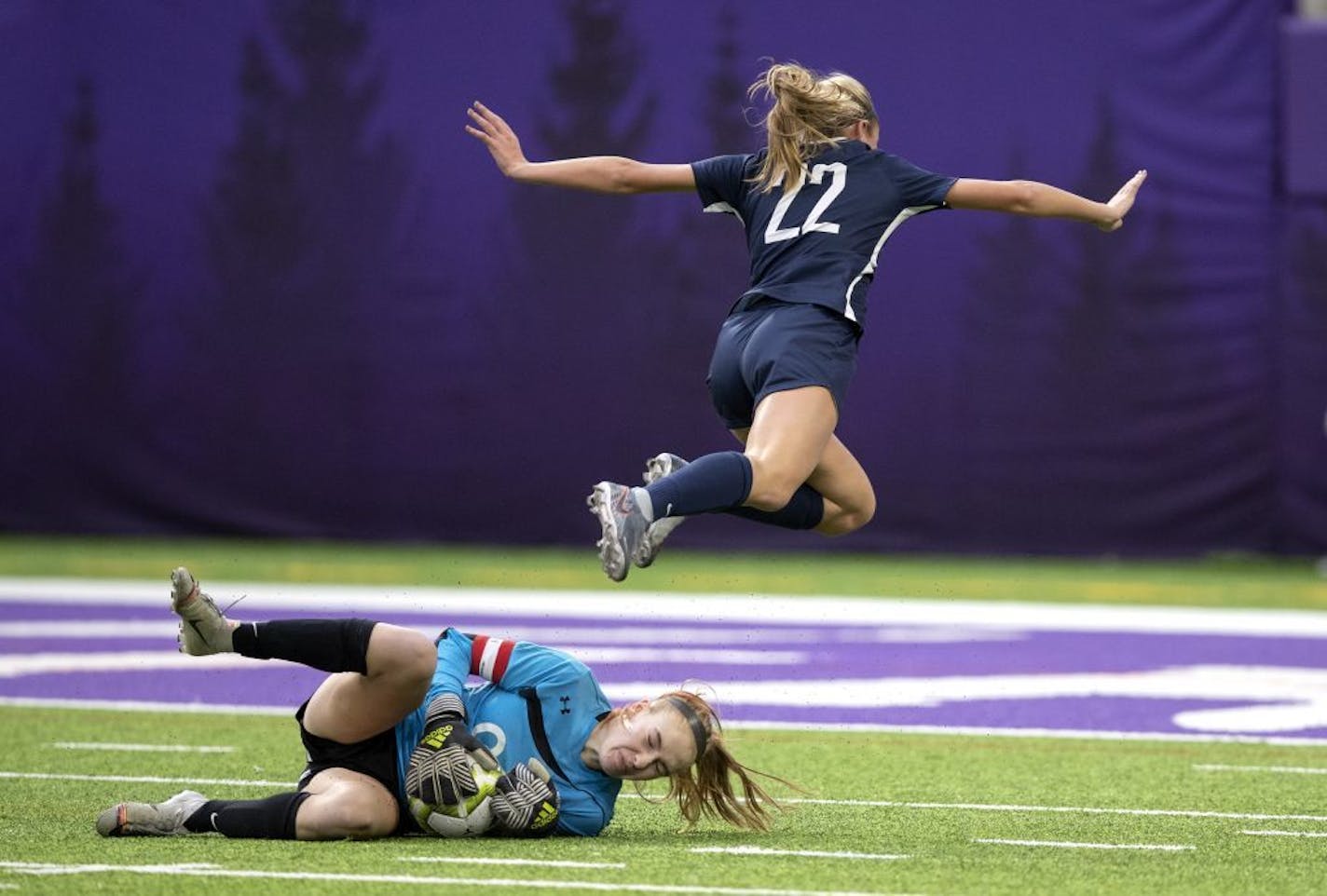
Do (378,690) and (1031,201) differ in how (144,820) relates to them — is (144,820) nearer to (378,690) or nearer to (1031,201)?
(378,690)

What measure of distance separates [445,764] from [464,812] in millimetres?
150

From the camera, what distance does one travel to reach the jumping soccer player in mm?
5859

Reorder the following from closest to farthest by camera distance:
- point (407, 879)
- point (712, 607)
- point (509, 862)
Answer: point (407, 879), point (509, 862), point (712, 607)

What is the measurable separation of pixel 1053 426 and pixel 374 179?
5317mm

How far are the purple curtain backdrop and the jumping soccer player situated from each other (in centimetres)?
898

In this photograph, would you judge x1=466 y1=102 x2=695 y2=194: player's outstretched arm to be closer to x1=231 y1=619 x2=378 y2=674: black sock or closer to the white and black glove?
x1=231 y1=619 x2=378 y2=674: black sock

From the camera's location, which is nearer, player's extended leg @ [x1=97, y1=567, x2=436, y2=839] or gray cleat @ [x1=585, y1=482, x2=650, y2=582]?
player's extended leg @ [x1=97, y1=567, x2=436, y2=839]

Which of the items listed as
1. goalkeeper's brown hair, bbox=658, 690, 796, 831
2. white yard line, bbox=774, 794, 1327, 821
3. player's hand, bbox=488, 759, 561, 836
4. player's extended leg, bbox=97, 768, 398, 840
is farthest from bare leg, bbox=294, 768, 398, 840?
white yard line, bbox=774, 794, 1327, 821

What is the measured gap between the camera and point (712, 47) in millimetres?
15594

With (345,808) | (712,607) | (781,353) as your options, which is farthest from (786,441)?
(712,607)

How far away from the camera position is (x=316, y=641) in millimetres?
5246

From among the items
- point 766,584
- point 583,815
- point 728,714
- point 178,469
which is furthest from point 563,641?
point 178,469

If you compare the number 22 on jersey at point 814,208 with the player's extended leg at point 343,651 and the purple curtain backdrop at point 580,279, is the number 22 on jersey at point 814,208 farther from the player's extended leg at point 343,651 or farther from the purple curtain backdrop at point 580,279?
the purple curtain backdrop at point 580,279

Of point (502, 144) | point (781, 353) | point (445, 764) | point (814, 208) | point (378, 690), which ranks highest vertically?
point (502, 144)
